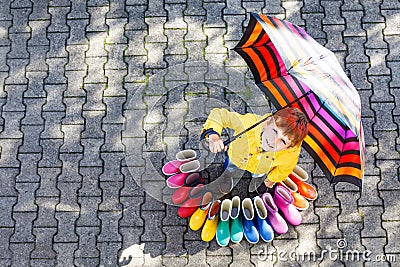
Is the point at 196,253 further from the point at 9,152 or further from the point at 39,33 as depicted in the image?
the point at 39,33

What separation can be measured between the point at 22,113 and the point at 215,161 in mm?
1920

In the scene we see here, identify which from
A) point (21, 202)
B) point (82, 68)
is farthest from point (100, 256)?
point (82, 68)

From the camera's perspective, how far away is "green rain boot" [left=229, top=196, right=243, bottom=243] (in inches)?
199

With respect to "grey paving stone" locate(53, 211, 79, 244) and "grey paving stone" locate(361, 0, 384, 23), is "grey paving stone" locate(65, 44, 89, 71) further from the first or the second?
"grey paving stone" locate(361, 0, 384, 23)

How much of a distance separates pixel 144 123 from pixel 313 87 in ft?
7.37

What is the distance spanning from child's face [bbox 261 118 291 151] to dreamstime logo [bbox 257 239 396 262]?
1.23m

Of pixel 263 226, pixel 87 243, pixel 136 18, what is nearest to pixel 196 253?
pixel 263 226

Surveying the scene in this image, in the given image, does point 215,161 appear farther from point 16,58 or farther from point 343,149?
point 16,58

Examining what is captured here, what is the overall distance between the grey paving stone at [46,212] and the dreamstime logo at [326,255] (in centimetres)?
191

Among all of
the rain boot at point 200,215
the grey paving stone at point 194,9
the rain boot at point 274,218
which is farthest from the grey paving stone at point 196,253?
the grey paving stone at point 194,9

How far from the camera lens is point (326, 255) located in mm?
5148

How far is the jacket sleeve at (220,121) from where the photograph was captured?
178 inches

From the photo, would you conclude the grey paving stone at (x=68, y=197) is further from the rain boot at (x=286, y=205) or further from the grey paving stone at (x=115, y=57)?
the rain boot at (x=286, y=205)

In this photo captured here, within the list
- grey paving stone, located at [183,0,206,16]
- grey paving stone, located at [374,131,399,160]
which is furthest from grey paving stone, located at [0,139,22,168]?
grey paving stone, located at [374,131,399,160]
